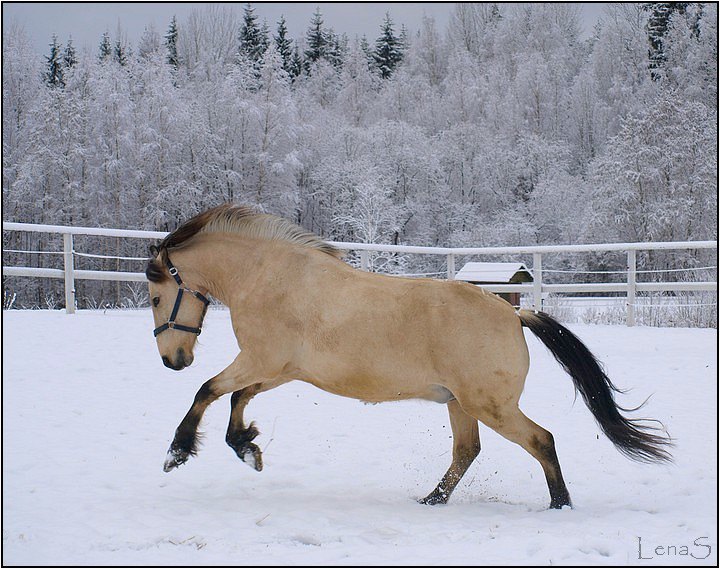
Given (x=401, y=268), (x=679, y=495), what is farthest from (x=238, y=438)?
(x=401, y=268)

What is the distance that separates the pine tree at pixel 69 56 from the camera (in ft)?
104

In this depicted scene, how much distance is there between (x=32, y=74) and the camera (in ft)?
104

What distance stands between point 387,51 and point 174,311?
4641 centimetres

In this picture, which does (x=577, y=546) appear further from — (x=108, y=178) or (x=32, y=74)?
(x=32, y=74)

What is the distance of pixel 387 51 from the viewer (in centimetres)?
4828

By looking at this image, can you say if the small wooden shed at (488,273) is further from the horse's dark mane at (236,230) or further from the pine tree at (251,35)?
the pine tree at (251,35)

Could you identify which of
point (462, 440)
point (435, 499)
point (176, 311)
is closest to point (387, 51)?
point (176, 311)

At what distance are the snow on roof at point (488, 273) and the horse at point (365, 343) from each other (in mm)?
9385

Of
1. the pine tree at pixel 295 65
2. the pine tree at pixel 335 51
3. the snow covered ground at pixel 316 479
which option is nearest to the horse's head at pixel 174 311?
the snow covered ground at pixel 316 479

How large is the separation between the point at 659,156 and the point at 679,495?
2696cm

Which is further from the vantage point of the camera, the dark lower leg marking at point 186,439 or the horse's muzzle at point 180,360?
the horse's muzzle at point 180,360

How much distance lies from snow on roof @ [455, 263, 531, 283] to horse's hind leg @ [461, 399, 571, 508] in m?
9.66

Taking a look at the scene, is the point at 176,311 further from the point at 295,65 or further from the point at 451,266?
the point at 295,65

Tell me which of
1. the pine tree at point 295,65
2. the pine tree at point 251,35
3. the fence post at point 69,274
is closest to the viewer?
the fence post at point 69,274
